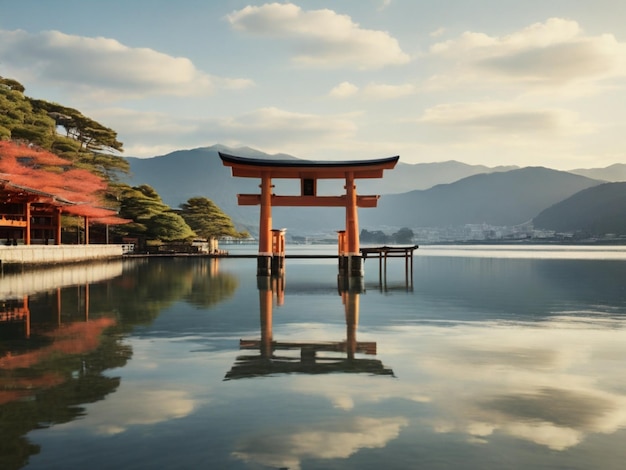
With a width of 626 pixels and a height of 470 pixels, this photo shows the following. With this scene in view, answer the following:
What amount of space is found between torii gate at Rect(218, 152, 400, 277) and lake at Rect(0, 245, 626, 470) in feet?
48.9

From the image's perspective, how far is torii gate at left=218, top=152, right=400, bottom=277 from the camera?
31.3 m

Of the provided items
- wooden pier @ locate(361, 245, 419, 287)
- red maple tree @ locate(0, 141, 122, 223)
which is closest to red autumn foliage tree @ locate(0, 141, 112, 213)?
red maple tree @ locate(0, 141, 122, 223)

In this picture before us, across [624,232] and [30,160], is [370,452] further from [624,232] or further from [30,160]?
[624,232]

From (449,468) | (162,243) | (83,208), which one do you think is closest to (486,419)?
(449,468)

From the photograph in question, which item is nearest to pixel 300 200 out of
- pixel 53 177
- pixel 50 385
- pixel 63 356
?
pixel 63 356

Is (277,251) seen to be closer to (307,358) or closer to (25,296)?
(25,296)

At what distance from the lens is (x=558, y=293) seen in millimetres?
24297

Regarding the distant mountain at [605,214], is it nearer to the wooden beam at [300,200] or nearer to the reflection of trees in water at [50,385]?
the wooden beam at [300,200]

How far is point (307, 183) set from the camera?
32312 mm

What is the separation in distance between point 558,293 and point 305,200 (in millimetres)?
13921

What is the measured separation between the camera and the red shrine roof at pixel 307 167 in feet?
102

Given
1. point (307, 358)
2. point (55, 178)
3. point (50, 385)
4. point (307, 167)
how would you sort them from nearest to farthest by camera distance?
point (50, 385), point (307, 358), point (307, 167), point (55, 178)

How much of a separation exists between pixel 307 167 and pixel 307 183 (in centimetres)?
113

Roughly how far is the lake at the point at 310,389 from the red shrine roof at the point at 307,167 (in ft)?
49.6
